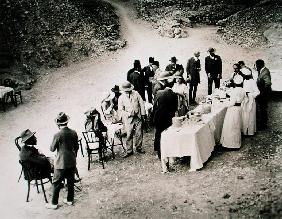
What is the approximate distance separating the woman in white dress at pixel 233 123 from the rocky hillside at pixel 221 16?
40.8 ft

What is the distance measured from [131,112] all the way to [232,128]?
2672 mm

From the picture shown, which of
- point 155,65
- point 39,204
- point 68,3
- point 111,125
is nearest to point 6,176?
point 39,204

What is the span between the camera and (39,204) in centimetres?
984

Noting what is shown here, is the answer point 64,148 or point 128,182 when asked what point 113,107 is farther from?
point 64,148

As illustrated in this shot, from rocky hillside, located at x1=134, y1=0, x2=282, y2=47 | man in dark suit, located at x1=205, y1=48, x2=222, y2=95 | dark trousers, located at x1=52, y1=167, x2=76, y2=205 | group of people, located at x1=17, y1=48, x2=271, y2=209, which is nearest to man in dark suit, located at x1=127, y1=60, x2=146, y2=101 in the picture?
group of people, located at x1=17, y1=48, x2=271, y2=209

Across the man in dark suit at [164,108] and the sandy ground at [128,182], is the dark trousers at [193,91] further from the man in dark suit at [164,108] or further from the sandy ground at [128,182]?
the man in dark suit at [164,108]

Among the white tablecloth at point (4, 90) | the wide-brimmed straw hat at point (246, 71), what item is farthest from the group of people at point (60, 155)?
the white tablecloth at point (4, 90)

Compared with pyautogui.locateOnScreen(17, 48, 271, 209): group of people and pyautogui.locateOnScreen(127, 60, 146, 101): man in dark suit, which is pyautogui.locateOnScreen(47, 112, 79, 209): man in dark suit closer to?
pyautogui.locateOnScreen(17, 48, 271, 209): group of people

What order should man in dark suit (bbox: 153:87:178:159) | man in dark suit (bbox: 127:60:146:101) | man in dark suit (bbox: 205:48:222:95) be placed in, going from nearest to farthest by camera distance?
man in dark suit (bbox: 153:87:178:159) < man in dark suit (bbox: 127:60:146:101) < man in dark suit (bbox: 205:48:222:95)

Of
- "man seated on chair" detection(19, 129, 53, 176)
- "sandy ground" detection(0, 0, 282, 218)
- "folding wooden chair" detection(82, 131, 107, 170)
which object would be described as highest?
"man seated on chair" detection(19, 129, 53, 176)

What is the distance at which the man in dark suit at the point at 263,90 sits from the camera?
12.8 metres

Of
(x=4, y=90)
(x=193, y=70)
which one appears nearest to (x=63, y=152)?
(x=193, y=70)

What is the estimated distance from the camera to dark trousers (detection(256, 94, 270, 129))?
12.9m

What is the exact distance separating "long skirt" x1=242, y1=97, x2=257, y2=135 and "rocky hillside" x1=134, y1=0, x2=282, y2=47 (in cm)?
1152
